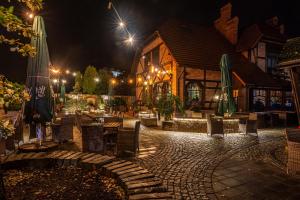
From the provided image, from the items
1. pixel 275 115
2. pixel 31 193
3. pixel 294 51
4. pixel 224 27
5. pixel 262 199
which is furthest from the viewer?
pixel 224 27

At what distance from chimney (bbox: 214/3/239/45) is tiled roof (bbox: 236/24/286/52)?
828 mm

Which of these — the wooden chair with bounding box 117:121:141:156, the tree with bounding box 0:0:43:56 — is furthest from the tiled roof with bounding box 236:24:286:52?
the tree with bounding box 0:0:43:56

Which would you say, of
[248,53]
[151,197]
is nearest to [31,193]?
[151,197]

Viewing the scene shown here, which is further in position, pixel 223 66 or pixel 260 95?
pixel 260 95

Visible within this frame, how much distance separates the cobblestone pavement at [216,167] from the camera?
3.67 metres

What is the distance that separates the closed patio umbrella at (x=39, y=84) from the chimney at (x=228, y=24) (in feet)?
62.8

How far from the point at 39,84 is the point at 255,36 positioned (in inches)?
738

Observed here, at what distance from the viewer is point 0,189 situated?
221cm

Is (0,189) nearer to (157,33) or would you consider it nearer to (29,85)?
(29,85)

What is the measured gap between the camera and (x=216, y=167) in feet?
16.4

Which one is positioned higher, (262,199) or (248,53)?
(248,53)

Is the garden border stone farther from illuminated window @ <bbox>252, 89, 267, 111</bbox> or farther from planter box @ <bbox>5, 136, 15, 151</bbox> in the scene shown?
illuminated window @ <bbox>252, 89, 267, 111</bbox>

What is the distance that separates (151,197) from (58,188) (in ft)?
4.56

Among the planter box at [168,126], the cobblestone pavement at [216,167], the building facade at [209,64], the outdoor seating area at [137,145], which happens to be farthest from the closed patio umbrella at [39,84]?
the building facade at [209,64]
